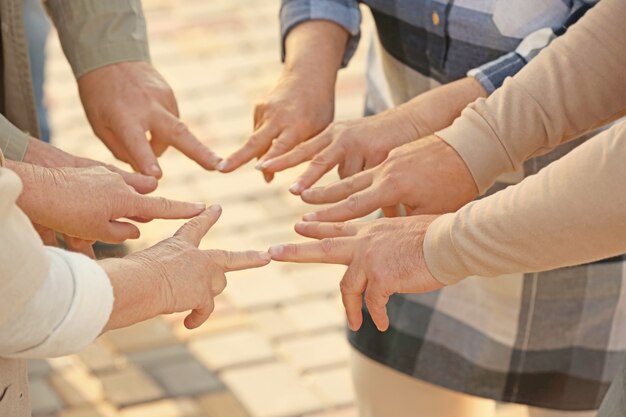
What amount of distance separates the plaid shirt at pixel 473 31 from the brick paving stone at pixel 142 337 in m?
1.24

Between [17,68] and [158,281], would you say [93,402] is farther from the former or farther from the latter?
[158,281]

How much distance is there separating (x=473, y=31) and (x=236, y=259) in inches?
24.1

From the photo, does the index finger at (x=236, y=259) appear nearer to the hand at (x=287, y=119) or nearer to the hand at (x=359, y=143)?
the hand at (x=359, y=143)

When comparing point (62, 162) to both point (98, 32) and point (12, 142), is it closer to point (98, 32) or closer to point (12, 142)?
point (12, 142)

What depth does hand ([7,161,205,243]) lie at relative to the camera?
66.0 inches

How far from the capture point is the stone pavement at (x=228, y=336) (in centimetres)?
283

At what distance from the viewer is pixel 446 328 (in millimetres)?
2178

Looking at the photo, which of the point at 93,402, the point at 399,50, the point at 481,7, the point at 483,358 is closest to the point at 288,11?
the point at 399,50

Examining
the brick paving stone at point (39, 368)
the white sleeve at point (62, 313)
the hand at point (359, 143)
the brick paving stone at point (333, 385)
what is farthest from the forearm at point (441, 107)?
the brick paving stone at point (39, 368)

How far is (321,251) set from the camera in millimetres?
1711

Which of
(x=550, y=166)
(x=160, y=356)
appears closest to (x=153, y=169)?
(x=550, y=166)

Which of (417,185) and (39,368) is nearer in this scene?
(417,185)

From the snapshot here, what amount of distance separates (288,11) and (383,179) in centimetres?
53

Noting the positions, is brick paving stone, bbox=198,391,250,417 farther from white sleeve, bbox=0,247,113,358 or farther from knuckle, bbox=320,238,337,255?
white sleeve, bbox=0,247,113,358
